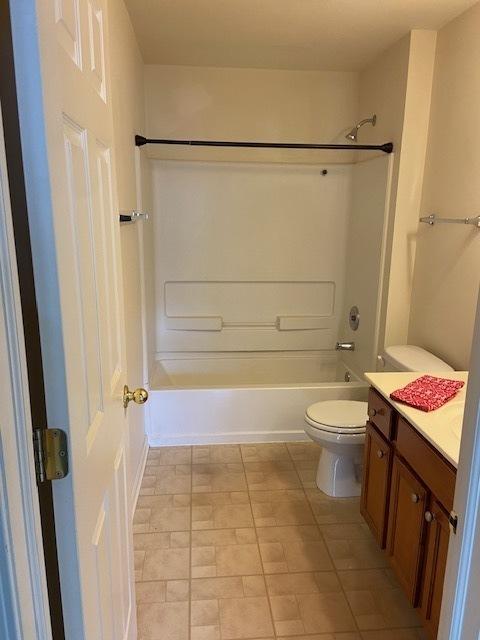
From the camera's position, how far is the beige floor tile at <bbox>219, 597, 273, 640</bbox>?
168 centimetres

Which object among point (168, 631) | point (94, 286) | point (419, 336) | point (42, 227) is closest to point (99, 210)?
point (94, 286)

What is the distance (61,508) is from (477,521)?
710 mm

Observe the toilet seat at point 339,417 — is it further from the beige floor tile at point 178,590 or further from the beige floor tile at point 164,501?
the beige floor tile at point 178,590

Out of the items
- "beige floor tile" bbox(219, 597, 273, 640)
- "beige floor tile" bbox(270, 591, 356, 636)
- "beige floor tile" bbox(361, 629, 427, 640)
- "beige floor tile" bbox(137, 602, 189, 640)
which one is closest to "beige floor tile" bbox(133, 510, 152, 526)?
"beige floor tile" bbox(137, 602, 189, 640)

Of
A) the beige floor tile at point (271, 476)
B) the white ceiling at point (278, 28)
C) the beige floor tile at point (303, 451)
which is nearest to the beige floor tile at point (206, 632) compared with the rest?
the beige floor tile at point (271, 476)

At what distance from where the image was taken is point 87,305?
95 centimetres

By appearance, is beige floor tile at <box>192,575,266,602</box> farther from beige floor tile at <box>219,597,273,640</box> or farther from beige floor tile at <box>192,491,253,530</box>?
beige floor tile at <box>192,491,253,530</box>

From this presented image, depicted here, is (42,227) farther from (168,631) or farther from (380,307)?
(380,307)

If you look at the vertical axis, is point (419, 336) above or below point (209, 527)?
above

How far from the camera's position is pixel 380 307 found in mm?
2904

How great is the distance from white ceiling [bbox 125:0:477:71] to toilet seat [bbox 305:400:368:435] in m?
1.98

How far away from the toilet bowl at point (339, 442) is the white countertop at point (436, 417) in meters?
0.48

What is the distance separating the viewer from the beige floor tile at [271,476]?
259 cm

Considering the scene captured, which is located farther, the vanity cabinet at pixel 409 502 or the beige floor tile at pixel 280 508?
the beige floor tile at pixel 280 508
